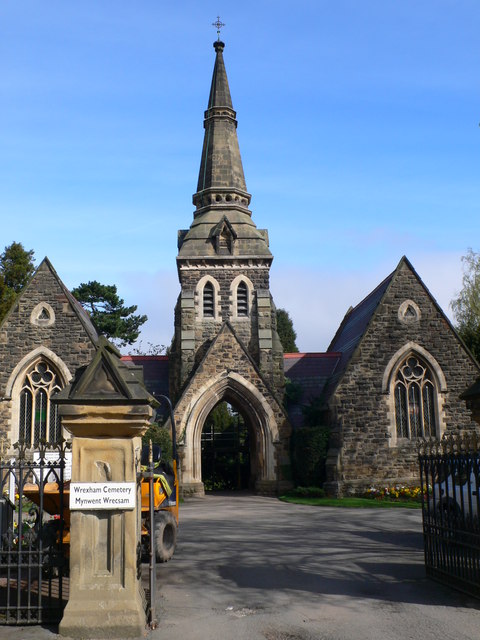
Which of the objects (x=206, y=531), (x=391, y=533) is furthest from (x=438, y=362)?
(x=206, y=531)

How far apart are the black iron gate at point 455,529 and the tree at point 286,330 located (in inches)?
1764

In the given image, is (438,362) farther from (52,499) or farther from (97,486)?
(97,486)

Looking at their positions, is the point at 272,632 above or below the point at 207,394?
below

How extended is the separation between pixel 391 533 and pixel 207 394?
12030mm

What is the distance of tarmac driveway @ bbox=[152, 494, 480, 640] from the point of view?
6750 mm

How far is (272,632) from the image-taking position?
21.7ft

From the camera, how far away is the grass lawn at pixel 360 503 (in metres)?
20.0

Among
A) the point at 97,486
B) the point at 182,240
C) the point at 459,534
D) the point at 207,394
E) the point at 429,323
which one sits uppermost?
the point at 182,240

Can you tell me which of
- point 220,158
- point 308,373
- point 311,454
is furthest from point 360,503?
point 220,158

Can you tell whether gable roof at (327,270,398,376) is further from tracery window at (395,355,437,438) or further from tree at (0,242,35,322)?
tree at (0,242,35,322)

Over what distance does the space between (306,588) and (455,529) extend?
2044mm

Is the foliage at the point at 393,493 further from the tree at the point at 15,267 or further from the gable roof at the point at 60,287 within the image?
the tree at the point at 15,267

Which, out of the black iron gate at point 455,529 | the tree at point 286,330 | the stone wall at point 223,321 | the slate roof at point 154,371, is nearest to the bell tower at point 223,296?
the stone wall at point 223,321

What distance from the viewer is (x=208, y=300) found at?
2830cm
